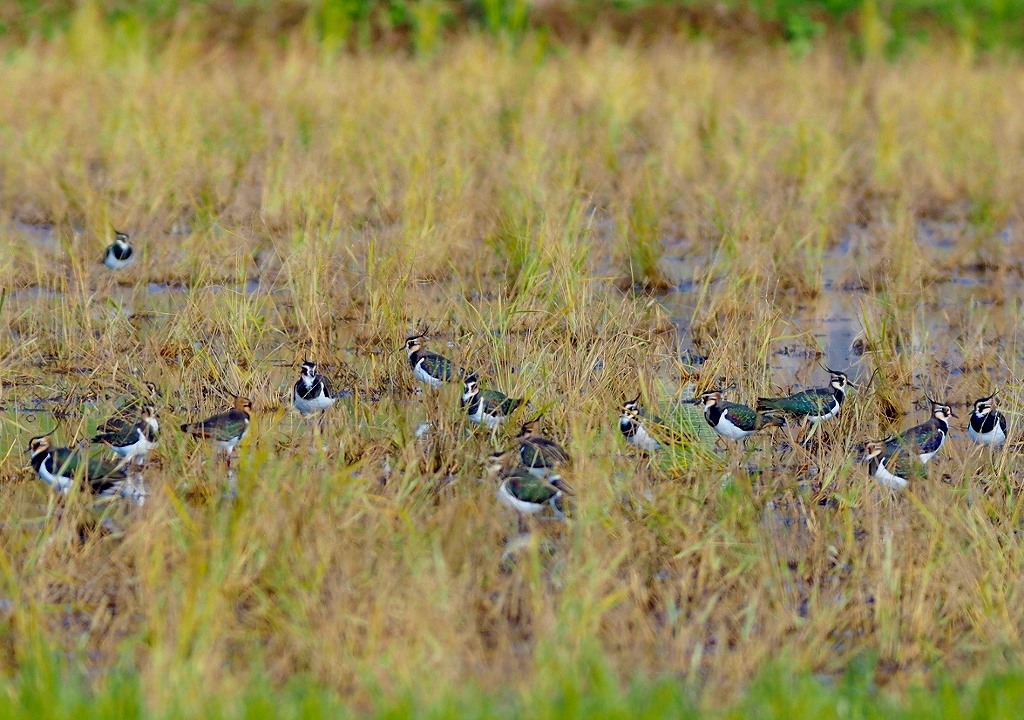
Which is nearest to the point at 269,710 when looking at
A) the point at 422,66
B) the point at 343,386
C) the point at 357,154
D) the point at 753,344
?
the point at 343,386

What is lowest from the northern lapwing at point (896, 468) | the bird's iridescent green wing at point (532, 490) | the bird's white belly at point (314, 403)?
the bird's white belly at point (314, 403)

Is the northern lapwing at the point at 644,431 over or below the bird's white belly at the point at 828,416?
over

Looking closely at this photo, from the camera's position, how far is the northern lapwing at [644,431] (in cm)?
639

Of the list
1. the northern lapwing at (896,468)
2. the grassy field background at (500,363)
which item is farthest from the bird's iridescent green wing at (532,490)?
the northern lapwing at (896,468)

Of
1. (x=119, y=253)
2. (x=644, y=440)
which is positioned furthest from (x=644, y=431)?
(x=119, y=253)

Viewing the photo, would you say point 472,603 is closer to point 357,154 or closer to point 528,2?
point 357,154

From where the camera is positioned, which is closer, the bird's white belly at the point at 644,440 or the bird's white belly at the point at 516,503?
the bird's white belly at the point at 516,503

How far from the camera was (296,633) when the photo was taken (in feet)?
15.1

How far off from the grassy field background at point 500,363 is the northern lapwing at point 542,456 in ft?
0.27

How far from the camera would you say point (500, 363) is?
7.48m

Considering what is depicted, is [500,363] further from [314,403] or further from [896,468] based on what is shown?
[896,468]

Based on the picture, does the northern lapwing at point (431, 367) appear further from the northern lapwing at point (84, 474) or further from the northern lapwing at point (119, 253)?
the northern lapwing at point (119, 253)

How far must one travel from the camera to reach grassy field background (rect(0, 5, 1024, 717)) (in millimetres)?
4555

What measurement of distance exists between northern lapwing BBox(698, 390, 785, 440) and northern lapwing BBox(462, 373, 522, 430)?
844 mm
